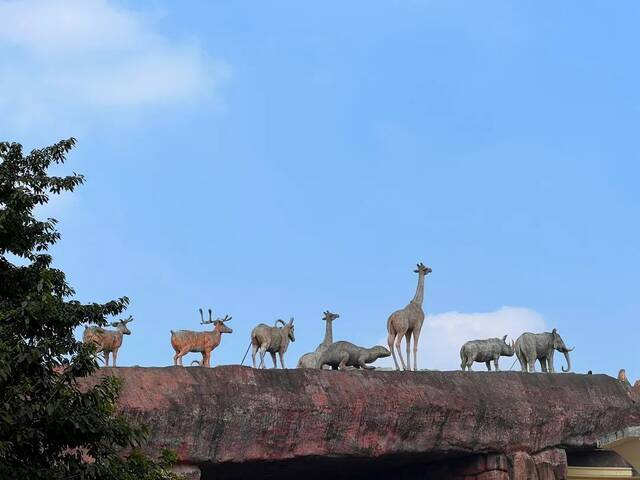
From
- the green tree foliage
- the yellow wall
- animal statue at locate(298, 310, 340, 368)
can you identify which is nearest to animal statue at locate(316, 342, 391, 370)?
animal statue at locate(298, 310, 340, 368)

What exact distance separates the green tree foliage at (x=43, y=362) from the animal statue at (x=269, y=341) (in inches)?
376

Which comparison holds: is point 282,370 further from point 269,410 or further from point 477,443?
point 477,443

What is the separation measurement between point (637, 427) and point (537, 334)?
9.25 feet

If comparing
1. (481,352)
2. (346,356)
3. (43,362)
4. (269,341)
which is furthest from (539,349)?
(43,362)

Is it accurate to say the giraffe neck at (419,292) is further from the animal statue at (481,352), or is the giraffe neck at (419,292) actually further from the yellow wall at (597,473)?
the yellow wall at (597,473)

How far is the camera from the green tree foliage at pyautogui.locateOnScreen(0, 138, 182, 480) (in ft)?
40.7

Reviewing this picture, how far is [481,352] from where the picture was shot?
83.6ft

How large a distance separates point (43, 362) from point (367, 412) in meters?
10.3

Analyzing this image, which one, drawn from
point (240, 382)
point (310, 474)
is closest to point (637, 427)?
point (310, 474)

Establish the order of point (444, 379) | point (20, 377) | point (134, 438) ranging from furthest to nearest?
point (444, 379)
point (134, 438)
point (20, 377)

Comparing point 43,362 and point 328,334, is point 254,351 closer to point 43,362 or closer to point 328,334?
point 328,334

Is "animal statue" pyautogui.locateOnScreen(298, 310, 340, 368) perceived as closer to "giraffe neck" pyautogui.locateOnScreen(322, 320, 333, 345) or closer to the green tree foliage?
"giraffe neck" pyautogui.locateOnScreen(322, 320, 333, 345)

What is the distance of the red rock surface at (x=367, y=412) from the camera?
68.8ft

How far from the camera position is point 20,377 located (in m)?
12.5
